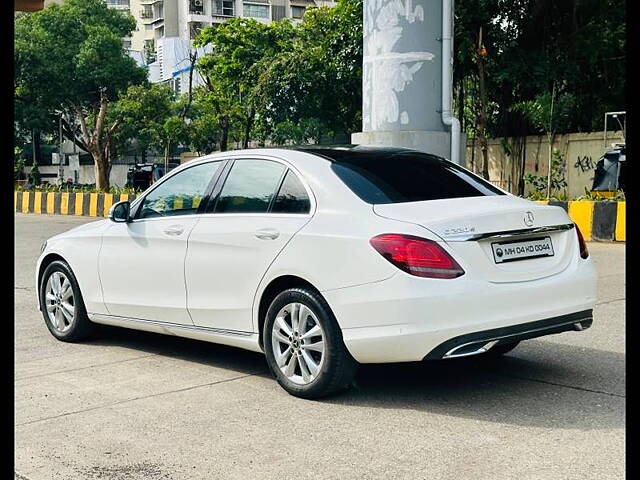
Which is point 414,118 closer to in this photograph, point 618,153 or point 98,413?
point 618,153

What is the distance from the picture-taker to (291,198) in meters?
5.76

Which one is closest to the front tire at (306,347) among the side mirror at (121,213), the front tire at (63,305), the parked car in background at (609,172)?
the side mirror at (121,213)

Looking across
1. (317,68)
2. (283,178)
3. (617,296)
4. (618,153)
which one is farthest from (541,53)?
(283,178)

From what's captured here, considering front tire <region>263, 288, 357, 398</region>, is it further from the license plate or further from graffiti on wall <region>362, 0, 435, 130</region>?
graffiti on wall <region>362, 0, 435, 130</region>

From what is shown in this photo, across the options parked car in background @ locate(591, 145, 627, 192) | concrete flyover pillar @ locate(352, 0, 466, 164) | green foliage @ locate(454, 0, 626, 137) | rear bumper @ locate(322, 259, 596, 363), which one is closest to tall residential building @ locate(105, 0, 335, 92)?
green foliage @ locate(454, 0, 626, 137)

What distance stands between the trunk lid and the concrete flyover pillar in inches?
281

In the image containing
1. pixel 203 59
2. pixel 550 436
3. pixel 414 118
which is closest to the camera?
pixel 550 436

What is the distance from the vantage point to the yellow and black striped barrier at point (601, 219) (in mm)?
14531

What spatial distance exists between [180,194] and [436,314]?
2426 millimetres

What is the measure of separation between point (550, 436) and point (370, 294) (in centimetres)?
120

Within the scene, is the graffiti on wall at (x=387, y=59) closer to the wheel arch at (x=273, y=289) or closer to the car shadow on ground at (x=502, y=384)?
the car shadow on ground at (x=502, y=384)

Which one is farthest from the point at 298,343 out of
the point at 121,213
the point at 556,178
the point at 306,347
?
the point at 556,178

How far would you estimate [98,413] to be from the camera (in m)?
5.21

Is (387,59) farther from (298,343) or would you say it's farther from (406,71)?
(298,343)
